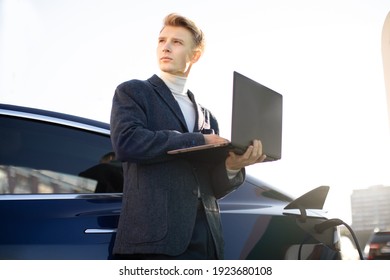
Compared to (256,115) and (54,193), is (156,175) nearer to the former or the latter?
(256,115)

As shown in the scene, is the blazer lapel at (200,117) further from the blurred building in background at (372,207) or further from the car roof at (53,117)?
the blurred building in background at (372,207)

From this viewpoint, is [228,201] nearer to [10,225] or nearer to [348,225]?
[348,225]

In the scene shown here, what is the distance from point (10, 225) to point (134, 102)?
49 centimetres

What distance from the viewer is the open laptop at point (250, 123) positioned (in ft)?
3.66

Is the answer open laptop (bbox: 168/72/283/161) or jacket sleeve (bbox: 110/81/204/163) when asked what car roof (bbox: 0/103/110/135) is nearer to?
jacket sleeve (bbox: 110/81/204/163)

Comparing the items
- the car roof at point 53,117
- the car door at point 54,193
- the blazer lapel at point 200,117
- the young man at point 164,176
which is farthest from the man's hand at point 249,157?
the car roof at point 53,117

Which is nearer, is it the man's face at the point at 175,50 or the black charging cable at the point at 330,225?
the man's face at the point at 175,50

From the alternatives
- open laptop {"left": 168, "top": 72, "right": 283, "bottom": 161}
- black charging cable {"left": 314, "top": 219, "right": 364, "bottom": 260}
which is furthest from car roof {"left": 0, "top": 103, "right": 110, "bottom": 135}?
black charging cable {"left": 314, "top": 219, "right": 364, "bottom": 260}

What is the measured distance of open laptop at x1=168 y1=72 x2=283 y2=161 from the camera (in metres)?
1.11

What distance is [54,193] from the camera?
1.45 m

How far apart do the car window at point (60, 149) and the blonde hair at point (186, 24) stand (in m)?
0.42

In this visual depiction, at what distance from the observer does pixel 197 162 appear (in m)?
1.24

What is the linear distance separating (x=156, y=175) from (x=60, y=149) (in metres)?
0.50

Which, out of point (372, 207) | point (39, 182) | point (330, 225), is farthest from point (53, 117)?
point (372, 207)
